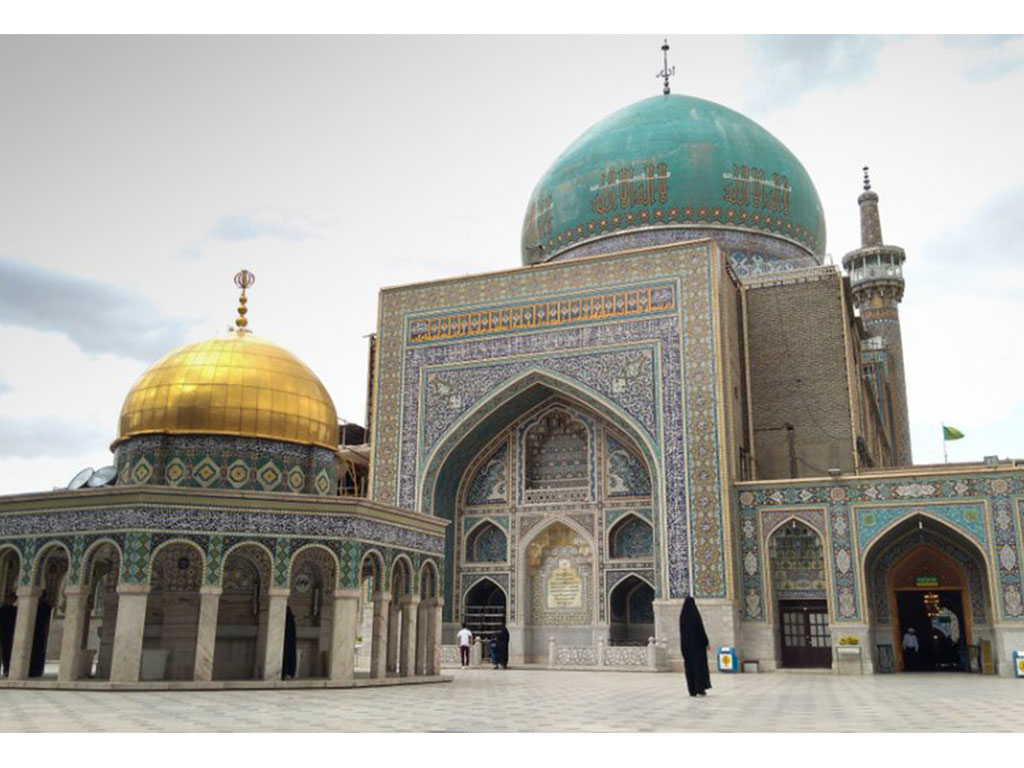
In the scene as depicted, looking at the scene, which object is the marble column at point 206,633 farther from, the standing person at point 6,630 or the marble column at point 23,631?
the standing person at point 6,630

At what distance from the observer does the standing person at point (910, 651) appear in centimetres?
1439

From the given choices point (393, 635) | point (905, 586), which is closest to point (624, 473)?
point (905, 586)

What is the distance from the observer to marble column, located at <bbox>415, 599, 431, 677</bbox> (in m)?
10.6

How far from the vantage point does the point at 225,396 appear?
980cm

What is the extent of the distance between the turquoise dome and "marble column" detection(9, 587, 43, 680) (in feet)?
39.0

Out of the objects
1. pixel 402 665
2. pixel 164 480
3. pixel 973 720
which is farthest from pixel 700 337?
pixel 973 720

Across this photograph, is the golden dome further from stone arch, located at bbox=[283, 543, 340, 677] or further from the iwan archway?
the iwan archway

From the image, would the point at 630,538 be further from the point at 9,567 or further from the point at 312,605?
the point at 9,567

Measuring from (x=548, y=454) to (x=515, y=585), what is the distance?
85.9 inches

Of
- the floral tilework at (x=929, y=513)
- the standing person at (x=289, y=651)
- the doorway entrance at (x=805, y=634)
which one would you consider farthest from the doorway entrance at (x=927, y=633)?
the standing person at (x=289, y=651)

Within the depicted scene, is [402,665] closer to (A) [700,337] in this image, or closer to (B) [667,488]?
(B) [667,488]

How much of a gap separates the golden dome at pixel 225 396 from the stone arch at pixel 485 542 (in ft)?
20.6

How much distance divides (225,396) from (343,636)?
268cm

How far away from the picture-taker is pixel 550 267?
1605 centimetres
